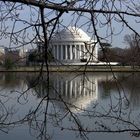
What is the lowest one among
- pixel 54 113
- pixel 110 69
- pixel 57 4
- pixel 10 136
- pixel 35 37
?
pixel 10 136

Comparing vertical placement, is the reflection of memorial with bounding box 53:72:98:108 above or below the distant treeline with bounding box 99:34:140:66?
below

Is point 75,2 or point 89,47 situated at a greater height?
point 75,2

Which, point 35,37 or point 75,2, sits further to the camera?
point 35,37

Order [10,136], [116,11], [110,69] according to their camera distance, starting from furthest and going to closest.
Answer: [10,136], [110,69], [116,11]

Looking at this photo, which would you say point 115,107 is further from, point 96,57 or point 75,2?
Result: point 75,2

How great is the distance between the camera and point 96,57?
3.23 m

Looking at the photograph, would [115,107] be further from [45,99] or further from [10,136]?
[10,136]

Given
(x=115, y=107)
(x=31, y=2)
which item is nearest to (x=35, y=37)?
(x=31, y=2)

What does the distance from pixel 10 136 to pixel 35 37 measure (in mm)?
9125

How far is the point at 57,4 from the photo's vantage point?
10.2 feet

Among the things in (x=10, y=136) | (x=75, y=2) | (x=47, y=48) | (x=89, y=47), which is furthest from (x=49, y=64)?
(x=10, y=136)

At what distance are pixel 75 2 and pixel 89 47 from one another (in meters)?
0.38

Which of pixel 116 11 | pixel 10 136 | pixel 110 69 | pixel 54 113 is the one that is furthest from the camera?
pixel 10 136

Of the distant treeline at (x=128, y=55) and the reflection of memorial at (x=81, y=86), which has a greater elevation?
the distant treeline at (x=128, y=55)
